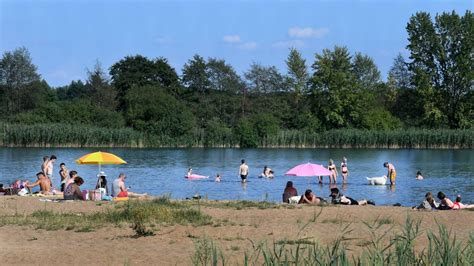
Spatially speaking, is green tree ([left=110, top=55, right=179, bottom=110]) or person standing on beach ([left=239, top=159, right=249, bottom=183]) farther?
green tree ([left=110, top=55, right=179, bottom=110])

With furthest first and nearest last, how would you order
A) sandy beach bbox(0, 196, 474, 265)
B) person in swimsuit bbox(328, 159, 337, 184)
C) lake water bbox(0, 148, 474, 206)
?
person in swimsuit bbox(328, 159, 337, 184) → lake water bbox(0, 148, 474, 206) → sandy beach bbox(0, 196, 474, 265)

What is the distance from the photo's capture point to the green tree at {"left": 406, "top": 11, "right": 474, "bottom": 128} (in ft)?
233

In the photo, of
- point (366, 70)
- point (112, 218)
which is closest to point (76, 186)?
point (112, 218)

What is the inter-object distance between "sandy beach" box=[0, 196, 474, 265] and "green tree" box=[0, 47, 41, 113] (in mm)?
69381

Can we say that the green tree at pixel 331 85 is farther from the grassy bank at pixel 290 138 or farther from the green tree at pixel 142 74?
the green tree at pixel 142 74

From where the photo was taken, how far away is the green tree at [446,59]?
2795 inches

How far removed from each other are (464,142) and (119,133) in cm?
2941

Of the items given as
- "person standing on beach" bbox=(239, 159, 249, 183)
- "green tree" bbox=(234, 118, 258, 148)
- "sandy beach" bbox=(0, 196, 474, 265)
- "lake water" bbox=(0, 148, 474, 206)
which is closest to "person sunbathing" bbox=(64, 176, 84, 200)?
"sandy beach" bbox=(0, 196, 474, 265)

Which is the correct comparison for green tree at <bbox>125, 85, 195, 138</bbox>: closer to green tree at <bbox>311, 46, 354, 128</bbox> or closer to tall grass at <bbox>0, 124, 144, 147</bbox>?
tall grass at <bbox>0, 124, 144, 147</bbox>

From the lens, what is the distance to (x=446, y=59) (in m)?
72.2

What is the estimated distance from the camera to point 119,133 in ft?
204

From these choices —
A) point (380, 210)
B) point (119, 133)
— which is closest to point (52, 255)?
point (380, 210)

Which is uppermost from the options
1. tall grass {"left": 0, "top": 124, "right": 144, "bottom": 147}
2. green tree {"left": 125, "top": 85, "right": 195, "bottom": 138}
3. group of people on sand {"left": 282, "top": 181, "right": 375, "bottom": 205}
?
green tree {"left": 125, "top": 85, "right": 195, "bottom": 138}

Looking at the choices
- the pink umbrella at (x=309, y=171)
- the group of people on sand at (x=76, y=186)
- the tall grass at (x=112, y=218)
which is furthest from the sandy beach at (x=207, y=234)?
the pink umbrella at (x=309, y=171)
